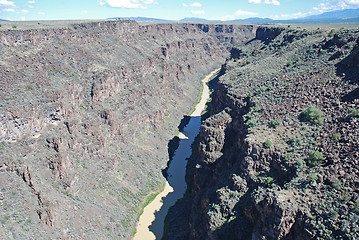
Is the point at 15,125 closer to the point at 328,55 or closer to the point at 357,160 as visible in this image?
the point at 357,160

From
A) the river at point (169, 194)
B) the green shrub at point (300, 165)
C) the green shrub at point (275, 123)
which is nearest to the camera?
the green shrub at point (300, 165)

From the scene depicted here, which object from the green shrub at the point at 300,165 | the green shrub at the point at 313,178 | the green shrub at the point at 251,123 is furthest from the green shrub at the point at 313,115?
the green shrub at the point at 313,178

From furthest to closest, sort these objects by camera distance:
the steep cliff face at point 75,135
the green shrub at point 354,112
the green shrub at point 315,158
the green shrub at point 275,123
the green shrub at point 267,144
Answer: the green shrub at point 275,123 → the steep cliff face at point 75,135 → the green shrub at point 267,144 → the green shrub at point 354,112 → the green shrub at point 315,158

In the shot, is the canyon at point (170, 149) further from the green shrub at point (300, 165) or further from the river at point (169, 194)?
the river at point (169, 194)

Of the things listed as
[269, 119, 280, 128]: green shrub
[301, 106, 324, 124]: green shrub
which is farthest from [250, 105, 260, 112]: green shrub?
[301, 106, 324, 124]: green shrub

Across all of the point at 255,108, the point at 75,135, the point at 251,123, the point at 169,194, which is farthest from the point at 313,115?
the point at 75,135

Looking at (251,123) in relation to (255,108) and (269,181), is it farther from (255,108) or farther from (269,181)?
(269,181)
